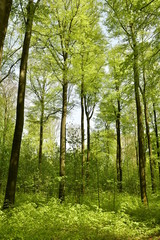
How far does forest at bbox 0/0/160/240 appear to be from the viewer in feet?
17.7

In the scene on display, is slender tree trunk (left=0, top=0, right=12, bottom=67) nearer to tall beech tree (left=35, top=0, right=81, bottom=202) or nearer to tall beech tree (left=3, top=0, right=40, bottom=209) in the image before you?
tall beech tree (left=3, top=0, right=40, bottom=209)

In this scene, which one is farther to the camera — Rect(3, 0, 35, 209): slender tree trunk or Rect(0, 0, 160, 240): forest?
Rect(3, 0, 35, 209): slender tree trunk

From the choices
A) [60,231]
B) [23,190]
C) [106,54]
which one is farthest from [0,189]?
[106,54]

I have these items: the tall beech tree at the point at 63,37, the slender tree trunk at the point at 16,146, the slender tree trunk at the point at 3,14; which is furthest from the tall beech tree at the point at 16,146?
the tall beech tree at the point at 63,37

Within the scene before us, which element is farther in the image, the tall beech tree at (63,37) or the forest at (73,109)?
the tall beech tree at (63,37)

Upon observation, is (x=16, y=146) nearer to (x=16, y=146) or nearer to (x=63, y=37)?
(x=16, y=146)

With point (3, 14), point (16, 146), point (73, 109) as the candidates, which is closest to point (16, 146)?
point (16, 146)

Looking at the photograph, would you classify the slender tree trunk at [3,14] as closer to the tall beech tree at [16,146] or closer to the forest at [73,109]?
the forest at [73,109]

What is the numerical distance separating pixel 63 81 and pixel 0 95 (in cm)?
1019

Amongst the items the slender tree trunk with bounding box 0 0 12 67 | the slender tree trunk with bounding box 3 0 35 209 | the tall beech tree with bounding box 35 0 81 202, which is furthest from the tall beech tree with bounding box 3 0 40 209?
the tall beech tree with bounding box 35 0 81 202

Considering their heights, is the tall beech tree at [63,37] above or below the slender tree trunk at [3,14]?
above

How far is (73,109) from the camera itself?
15.0m

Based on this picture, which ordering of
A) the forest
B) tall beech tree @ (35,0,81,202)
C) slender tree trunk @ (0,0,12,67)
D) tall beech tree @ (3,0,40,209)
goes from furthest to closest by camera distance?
tall beech tree @ (35,0,81,202) → tall beech tree @ (3,0,40,209) → the forest → slender tree trunk @ (0,0,12,67)

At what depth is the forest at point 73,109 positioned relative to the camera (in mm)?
5383
